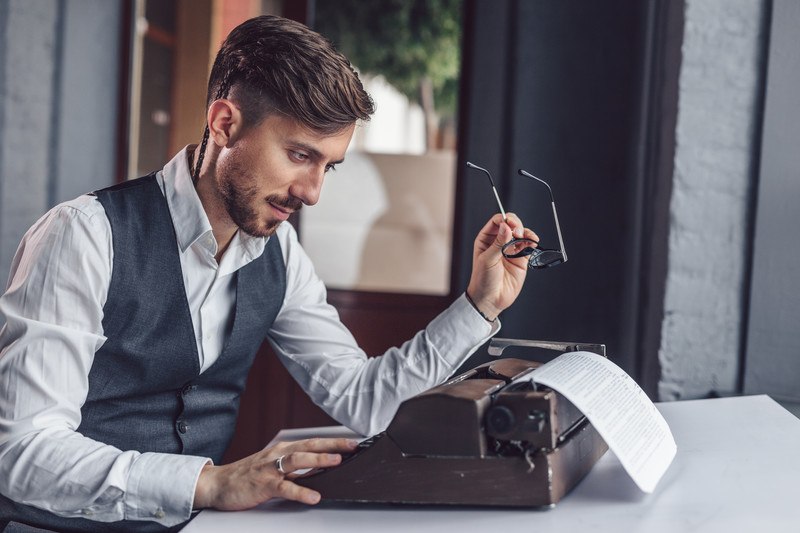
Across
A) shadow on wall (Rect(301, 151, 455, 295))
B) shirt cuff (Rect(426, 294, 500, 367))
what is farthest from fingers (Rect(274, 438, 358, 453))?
shadow on wall (Rect(301, 151, 455, 295))

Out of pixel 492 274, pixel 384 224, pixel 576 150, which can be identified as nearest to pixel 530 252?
pixel 492 274

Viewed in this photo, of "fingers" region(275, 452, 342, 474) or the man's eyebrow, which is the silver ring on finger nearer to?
"fingers" region(275, 452, 342, 474)

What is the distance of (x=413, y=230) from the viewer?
3.16 metres

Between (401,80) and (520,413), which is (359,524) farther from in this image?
(401,80)

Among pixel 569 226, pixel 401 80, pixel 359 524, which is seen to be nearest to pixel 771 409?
pixel 359 524

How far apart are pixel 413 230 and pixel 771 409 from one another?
180 centimetres

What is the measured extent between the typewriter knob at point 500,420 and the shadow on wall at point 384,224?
80.0 inches

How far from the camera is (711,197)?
1860 mm

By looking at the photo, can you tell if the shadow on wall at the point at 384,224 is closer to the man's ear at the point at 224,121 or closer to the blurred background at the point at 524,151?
the blurred background at the point at 524,151

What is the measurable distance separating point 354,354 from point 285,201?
411mm

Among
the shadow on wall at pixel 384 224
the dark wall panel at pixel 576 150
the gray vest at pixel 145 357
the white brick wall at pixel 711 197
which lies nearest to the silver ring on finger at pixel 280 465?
the gray vest at pixel 145 357

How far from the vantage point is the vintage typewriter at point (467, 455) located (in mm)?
1003

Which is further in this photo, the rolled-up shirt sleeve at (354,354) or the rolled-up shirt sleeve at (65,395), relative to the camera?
the rolled-up shirt sleeve at (354,354)

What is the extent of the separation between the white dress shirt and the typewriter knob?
15.7 inches
